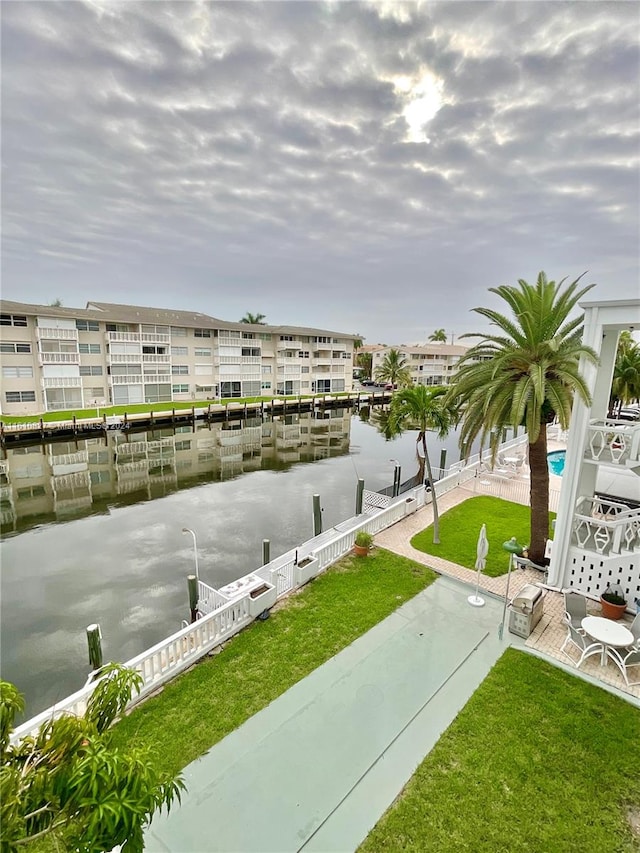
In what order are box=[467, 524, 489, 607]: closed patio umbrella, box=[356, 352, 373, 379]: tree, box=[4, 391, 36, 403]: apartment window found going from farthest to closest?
1. box=[356, 352, 373, 379]: tree
2. box=[4, 391, 36, 403]: apartment window
3. box=[467, 524, 489, 607]: closed patio umbrella

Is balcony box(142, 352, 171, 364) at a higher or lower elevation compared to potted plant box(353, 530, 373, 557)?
higher

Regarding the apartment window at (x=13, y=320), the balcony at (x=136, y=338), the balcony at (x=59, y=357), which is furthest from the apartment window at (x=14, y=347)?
the balcony at (x=136, y=338)

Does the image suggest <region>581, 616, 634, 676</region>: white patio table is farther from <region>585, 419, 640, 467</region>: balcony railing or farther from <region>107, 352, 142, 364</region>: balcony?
<region>107, 352, 142, 364</region>: balcony

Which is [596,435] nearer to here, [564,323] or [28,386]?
[564,323]

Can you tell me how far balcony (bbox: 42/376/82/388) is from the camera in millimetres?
41656

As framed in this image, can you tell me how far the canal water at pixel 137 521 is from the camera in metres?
11.7

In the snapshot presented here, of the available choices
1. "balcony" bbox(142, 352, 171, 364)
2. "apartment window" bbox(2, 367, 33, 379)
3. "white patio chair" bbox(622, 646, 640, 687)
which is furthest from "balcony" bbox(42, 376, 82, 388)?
"white patio chair" bbox(622, 646, 640, 687)

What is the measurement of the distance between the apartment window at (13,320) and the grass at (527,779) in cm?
4956

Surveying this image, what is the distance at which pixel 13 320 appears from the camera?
3975 cm

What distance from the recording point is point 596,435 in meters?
10.4

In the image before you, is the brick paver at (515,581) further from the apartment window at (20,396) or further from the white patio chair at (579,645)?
the apartment window at (20,396)

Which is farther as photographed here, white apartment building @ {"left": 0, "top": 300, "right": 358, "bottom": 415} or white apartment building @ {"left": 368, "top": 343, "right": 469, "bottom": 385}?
white apartment building @ {"left": 368, "top": 343, "right": 469, "bottom": 385}

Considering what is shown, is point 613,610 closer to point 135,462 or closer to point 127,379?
point 135,462

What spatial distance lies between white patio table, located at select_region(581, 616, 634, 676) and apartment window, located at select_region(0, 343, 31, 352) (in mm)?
50011
